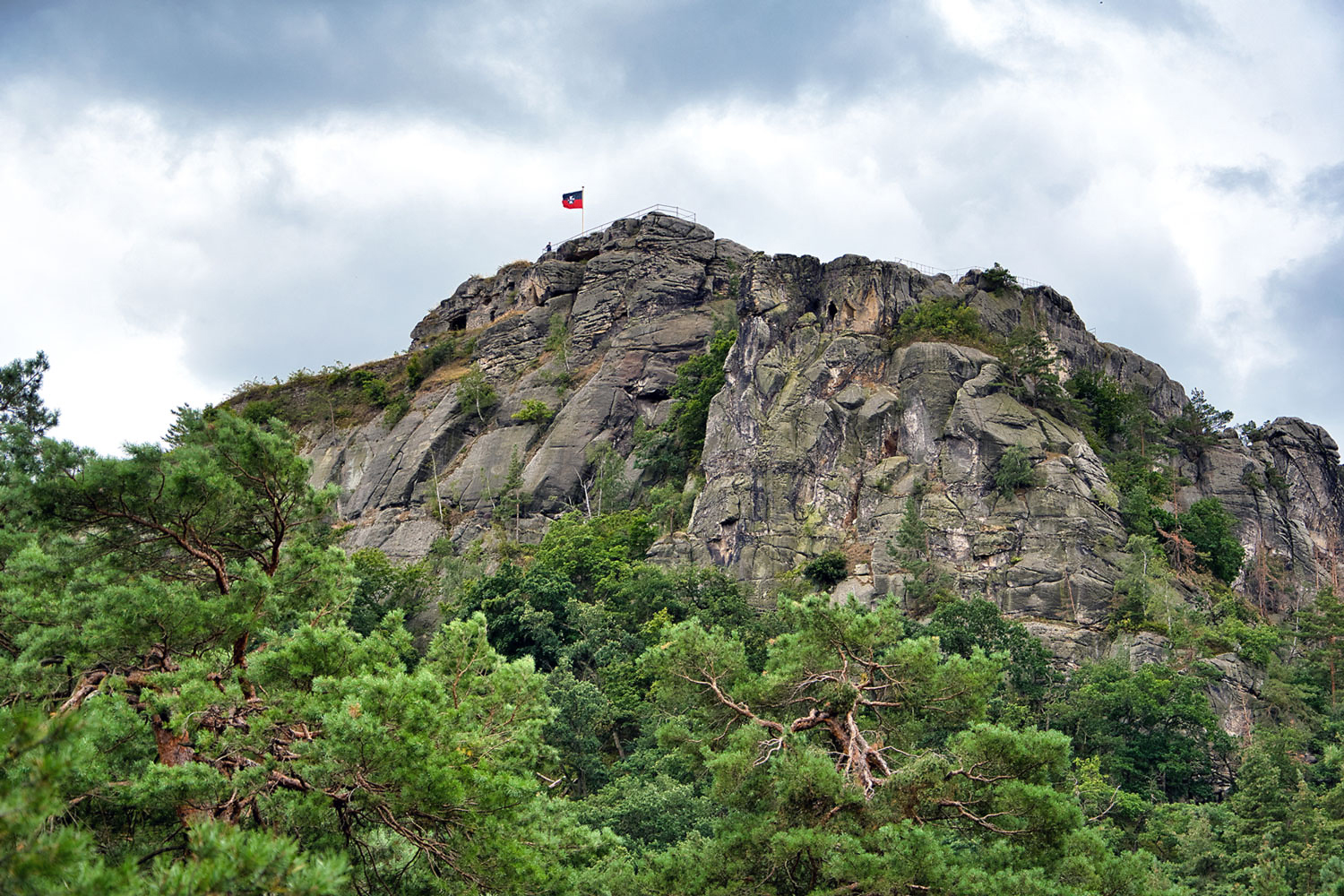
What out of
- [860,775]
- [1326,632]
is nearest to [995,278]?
[1326,632]

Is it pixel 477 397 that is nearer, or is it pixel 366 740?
pixel 366 740

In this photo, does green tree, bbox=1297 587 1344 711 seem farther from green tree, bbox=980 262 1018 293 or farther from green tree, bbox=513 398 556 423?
green tree, bbox=513 398 556 423

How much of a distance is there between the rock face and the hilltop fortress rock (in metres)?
0.11

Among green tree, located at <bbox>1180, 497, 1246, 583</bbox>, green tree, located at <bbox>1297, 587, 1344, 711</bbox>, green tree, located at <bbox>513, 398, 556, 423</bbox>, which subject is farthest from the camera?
green tree, located at <bbox>513, 398, 556, 423</bbox>

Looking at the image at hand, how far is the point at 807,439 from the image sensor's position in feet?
157

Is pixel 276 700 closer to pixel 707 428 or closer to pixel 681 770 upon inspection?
pixel 681 770

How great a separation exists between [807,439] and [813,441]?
28 centimetres

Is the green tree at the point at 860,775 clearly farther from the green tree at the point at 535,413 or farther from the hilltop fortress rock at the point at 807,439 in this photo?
the green tree at the point at 535,413

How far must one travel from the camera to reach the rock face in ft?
142

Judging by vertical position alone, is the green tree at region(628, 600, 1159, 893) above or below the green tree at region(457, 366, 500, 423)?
below

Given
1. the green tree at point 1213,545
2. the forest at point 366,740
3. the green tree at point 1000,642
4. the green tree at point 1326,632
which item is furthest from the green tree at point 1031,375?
the forest at point 366,740

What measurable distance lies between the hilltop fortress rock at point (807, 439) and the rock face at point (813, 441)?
0.11 meters

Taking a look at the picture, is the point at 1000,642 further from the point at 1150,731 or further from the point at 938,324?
the point at 938,324

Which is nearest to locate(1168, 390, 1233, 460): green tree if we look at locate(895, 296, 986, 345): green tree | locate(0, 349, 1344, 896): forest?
locate(895, 296, 986, 345): green tree
